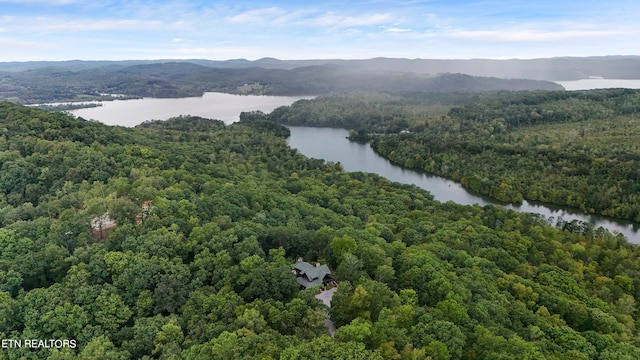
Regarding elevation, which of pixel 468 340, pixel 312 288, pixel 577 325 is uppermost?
pixel 312 288

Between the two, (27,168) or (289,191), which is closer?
(27,168)

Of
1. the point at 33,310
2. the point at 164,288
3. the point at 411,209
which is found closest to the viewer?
the point at 33,310

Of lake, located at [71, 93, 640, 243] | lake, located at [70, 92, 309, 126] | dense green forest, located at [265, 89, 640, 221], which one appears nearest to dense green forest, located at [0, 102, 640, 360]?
lake, located at [71, 93, 640, 243]

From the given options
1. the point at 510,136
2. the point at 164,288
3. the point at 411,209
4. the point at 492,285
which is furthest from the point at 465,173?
the point at 164,288

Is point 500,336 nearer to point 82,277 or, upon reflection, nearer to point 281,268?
point 281,268

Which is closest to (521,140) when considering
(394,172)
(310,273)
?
(394,172)

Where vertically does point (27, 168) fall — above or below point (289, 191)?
above
